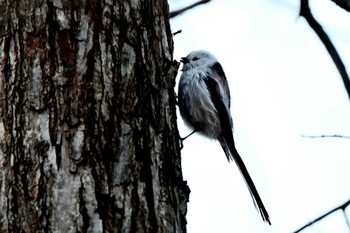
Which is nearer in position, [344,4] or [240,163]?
[344,4]

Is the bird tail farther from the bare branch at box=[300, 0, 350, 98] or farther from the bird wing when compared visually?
the bare branch at box=[300, 0, 350, 98]

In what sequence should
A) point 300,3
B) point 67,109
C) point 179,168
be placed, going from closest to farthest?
point 67,109 → point 179,168 → point 300,3

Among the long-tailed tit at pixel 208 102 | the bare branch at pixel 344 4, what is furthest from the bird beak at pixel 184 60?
the bare branch at pixel 344 4

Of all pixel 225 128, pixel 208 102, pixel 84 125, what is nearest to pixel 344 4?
pixel 84 125

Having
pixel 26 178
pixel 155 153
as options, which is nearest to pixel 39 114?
pixel 26 178

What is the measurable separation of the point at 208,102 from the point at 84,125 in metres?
2.22

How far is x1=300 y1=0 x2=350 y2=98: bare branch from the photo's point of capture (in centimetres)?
276

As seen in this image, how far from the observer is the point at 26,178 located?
180 cm

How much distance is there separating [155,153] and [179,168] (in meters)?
0.13

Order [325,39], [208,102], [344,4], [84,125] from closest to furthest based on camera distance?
1. [84,125]
2. [344,4]
3. [325,39]
4. [208,102]

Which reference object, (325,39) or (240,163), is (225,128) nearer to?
(240,163)

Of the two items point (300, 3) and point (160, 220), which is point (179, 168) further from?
point (300, 3)

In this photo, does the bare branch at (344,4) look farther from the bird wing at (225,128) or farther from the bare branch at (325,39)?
the bird wing at (225,128)

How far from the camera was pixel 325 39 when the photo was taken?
9.39 ft
